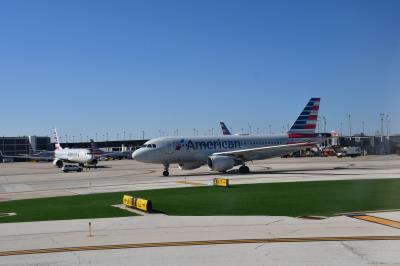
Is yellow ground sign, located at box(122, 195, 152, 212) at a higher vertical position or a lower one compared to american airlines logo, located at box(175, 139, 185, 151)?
lower

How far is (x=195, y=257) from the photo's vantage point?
1285 centimetres

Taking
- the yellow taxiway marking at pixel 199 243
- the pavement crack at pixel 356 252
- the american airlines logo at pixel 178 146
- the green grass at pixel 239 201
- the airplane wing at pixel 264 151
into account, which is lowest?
the green grass at pixel 239 201

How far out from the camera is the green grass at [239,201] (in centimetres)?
2195

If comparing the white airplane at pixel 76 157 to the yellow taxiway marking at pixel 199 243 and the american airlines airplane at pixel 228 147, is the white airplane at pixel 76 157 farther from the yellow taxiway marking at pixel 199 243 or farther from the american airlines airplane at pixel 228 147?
the yellow taxiway marking at pixel 199 243

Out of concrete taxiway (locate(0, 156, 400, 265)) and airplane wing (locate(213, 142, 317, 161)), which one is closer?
concrete taxiway (locate(0, 156, 400, 265))

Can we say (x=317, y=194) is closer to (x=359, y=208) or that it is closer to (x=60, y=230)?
(x=359, y=208)

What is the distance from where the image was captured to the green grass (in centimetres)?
2195

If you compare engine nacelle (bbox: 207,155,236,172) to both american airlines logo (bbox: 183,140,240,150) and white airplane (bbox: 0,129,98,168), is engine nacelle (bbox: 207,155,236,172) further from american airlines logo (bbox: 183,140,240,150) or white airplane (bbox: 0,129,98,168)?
white airplane (bbox: 0,129,98,168)

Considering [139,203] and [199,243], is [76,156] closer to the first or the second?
[139,203]

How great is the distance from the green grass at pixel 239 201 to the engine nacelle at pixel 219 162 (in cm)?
1604

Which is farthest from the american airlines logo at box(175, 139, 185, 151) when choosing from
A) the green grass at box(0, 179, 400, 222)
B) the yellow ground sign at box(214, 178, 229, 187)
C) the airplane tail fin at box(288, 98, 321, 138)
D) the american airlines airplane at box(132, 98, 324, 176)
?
the green grass at box(0, 179, 400, 222)

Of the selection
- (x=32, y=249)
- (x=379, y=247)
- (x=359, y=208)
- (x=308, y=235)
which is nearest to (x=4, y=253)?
(x=32, y=249)

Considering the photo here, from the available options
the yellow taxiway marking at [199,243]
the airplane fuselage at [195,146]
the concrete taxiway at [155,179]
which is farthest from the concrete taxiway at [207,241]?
the airplane fuselage at [195,146]

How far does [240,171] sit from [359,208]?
102ft
